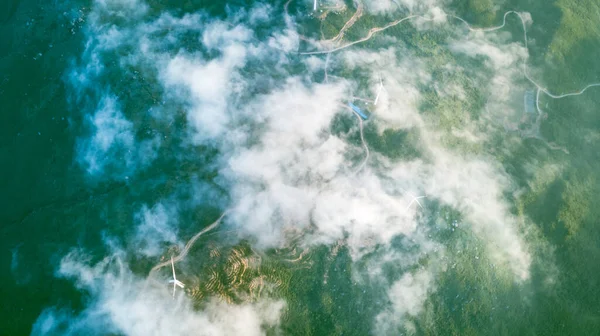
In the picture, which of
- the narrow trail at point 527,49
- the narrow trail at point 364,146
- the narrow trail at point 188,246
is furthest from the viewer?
the narrow trail at point 527,49

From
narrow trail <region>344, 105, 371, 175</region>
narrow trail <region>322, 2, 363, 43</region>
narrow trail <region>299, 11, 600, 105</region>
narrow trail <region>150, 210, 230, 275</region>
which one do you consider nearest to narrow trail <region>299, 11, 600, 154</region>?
narrow trail <region>299, 11, 600, 105</region>

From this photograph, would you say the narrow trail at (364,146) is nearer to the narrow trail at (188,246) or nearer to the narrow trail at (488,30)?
the narrow trail at (488,30)

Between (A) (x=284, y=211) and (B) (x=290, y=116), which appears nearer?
(A) (x=284, y=211)

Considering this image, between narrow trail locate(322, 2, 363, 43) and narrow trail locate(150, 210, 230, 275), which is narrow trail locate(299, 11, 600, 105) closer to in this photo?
narrow trail locate(322, 2, 363, 43)

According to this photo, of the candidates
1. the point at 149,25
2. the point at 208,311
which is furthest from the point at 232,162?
the point at 149,25

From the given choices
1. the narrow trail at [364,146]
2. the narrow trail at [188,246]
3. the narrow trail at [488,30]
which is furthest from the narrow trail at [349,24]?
the narrow trail at [188,246]

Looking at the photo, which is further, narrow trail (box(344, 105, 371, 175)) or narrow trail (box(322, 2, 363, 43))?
narrow trail (box(322, 2, 363, 43))

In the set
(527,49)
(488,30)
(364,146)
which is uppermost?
(488,30)

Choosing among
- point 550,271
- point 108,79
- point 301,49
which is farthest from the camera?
point 301,49

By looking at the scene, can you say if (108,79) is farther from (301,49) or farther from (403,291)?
(403,291)

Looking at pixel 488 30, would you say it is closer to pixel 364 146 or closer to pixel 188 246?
pixel 364 146

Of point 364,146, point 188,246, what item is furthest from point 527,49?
point 188,246
